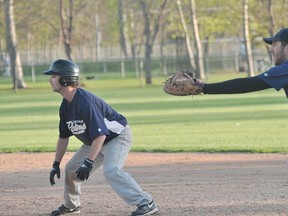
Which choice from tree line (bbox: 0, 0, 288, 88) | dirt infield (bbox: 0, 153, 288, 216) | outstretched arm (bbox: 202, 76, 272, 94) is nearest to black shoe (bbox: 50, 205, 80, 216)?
dirt infield (bbox: 0, 153, 288, 216)

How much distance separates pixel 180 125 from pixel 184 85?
46.0ft

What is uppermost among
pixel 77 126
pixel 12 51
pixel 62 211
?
pixel 77 126

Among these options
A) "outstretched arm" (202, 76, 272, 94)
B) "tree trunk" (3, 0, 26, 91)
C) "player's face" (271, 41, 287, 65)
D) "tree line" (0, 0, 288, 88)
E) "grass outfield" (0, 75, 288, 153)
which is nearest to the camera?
"outstretched arm" (202, 76, 272, 94)

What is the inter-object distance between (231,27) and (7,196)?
200 feet

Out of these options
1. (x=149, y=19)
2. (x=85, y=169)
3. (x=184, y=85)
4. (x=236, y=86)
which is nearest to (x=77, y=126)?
(x=85, y=169)

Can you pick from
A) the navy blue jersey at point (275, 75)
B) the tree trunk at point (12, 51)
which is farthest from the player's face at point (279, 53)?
the tree trunk at point (12, 51)

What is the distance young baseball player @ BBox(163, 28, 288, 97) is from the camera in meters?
6.82

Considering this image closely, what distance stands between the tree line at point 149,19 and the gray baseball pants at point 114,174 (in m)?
35.4

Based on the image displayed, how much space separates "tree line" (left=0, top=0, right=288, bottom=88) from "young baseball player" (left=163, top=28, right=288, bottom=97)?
1480 inches

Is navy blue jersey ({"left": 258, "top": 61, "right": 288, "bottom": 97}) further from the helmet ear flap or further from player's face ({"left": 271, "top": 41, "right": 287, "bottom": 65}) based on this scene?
the helmet ear flap

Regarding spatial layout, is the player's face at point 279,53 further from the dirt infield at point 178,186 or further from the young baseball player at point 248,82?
the dirt infield at point 178,186

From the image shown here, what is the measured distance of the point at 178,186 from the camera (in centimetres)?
1097

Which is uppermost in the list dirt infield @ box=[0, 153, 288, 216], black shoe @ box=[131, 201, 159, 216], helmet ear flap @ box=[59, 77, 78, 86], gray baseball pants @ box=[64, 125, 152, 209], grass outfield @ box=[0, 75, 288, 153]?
helmet ear flap @ box=[59, 77, 78, 86]

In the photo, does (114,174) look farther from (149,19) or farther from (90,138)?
(149,19)
